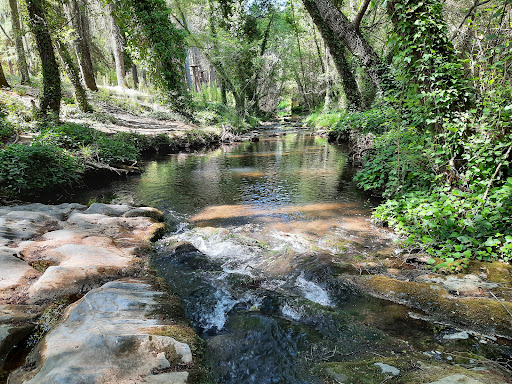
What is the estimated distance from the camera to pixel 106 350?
6.85ft

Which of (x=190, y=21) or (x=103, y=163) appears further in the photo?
(x=190, y=21)

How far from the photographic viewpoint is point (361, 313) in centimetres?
309

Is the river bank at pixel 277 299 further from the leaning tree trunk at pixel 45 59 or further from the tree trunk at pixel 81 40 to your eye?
the tree trunk at pixel 81 40

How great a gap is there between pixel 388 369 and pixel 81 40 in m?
18.8

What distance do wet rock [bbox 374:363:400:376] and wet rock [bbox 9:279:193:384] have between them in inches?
57.6

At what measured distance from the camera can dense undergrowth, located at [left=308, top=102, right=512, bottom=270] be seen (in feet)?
12.0

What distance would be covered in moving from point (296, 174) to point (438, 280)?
7.07m

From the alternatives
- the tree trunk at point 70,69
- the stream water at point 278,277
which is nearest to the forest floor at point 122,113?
the tree trunk at point 70,69

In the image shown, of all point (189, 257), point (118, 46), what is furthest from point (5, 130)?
point (118, 46)

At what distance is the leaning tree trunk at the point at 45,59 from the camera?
29.5 feet

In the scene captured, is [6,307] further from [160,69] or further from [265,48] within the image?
[265,48]

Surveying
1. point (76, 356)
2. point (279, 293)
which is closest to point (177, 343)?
point (76, 356)

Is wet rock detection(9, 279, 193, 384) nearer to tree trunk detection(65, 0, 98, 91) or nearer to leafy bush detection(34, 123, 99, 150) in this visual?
leafy bush detection(34, 123, 99, 150)

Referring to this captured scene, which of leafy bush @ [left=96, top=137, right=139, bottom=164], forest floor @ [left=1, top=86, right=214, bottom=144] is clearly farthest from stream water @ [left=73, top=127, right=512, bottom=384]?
forest floor @ [left=1, top=86, right=214, bottom=144]
